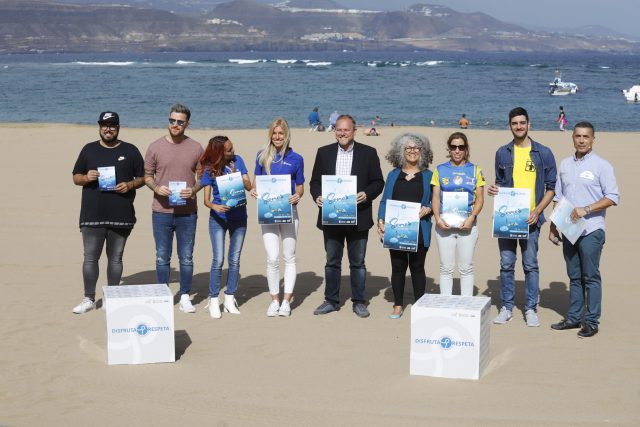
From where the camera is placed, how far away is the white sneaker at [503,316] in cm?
817

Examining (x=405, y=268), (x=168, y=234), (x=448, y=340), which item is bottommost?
(x=448, y=340)

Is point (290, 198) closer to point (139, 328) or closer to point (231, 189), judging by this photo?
point (231, 189)

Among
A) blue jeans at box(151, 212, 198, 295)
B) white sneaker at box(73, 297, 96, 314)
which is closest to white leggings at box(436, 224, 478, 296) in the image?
blue jeans at box(151, 212, 198, 295)

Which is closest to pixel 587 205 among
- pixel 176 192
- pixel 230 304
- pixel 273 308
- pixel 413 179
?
pixel 413 179

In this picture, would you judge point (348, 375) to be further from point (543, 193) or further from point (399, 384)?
point (543, 193)

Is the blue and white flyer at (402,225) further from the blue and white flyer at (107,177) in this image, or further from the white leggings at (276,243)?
the blue and white flyer at (107,177)

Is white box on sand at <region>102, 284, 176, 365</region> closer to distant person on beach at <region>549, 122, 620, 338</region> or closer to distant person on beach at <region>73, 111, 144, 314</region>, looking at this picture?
distant person on beach at <region>73, 111, 144, 314</region>

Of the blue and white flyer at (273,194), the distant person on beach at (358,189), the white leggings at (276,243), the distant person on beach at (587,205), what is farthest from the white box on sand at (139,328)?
the distant person on beach at (587,205)

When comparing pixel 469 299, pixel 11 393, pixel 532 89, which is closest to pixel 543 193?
pixel 469 299

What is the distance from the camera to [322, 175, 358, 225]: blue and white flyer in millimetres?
8156

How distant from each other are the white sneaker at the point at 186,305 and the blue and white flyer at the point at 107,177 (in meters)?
1.24

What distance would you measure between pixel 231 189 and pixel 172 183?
535mm

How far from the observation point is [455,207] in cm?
786

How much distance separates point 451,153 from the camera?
795 cm
